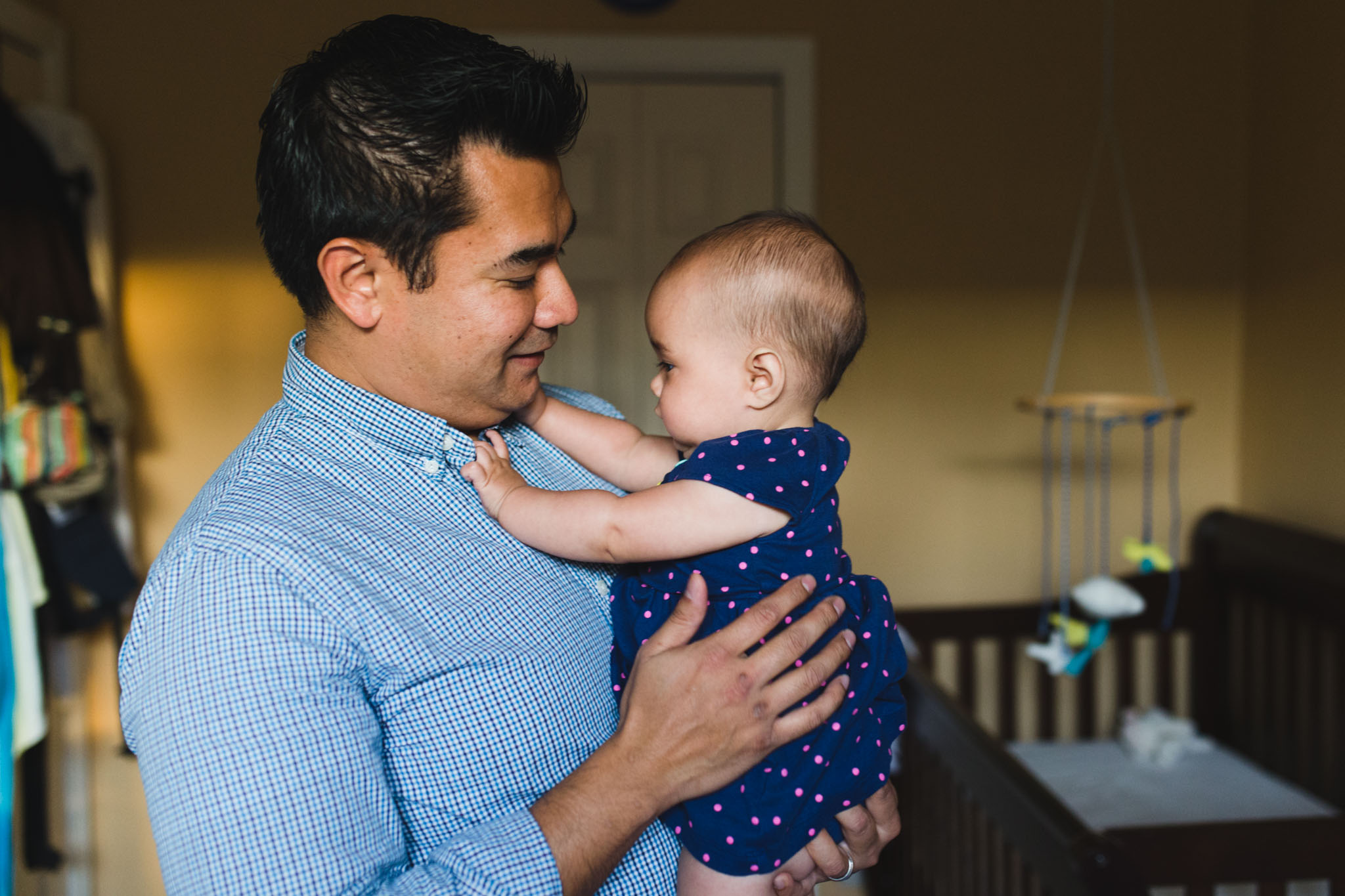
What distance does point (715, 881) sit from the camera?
97cm

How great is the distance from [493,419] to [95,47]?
7.63 ft

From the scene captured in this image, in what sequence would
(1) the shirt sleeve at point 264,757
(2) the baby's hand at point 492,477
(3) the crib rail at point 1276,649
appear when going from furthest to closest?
(3) the crib rail at point 1276,649, (2) the baby's hand at point 492,477, (1) the shirt sleeve at point 264,757

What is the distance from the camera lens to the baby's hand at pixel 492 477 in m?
0.99

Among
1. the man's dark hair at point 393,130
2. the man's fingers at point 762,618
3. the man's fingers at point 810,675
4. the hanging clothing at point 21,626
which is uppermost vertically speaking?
the man's dark hair at point 393,130

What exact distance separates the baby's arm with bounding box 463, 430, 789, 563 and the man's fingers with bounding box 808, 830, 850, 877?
324mm

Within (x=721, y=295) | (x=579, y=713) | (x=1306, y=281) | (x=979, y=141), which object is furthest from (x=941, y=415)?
(x=579, y=713)

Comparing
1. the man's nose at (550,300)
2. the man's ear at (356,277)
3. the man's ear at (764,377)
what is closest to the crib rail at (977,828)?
the man's ear at (764,377)

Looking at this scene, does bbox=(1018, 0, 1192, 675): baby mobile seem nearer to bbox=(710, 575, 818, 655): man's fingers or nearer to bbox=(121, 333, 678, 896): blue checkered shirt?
bbox=(710, 575, 818, 655): man's fingers

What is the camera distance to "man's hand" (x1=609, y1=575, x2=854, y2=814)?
88 cm

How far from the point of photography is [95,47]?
264cm

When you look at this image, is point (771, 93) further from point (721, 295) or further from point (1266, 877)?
point (1266, 877)

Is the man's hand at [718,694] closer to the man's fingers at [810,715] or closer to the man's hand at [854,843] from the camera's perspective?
the man's fingers at [810,715]

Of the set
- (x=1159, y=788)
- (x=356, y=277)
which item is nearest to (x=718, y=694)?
(x=356, y=277)

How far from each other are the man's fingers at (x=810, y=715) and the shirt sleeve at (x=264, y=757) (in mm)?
257
